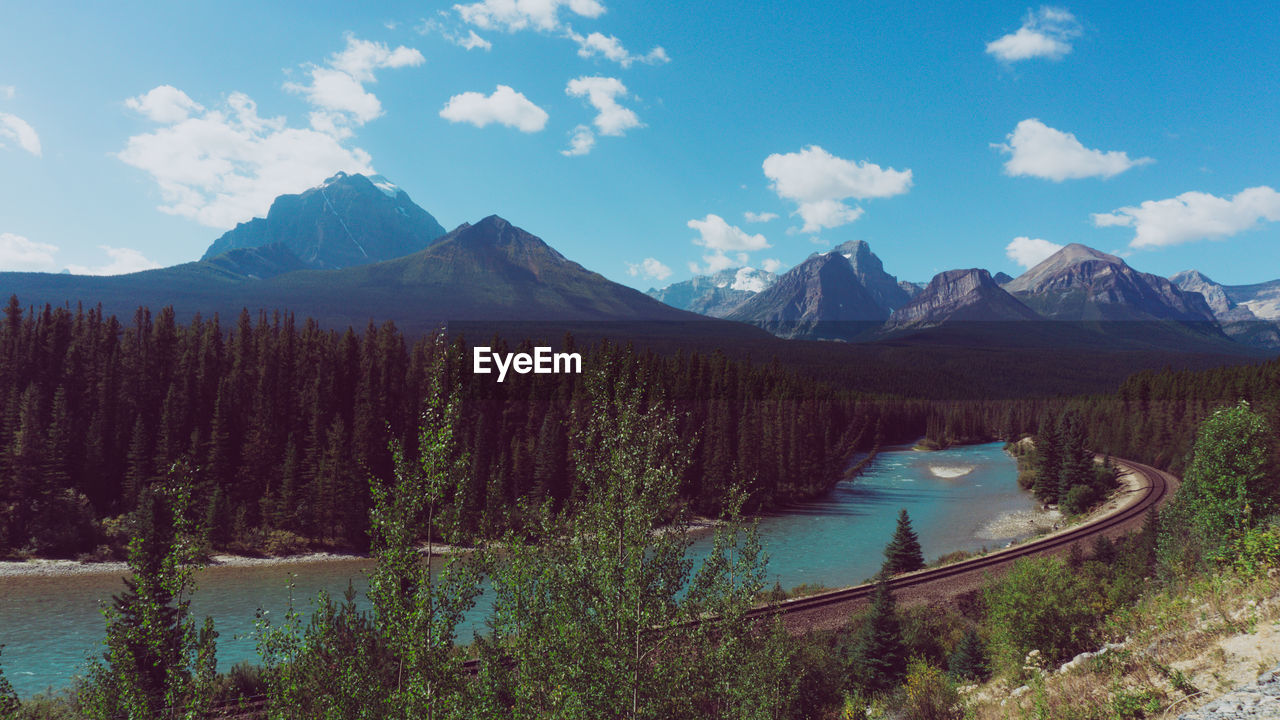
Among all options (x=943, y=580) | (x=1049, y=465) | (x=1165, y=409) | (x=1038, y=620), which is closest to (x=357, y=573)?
(x=943, y=580)

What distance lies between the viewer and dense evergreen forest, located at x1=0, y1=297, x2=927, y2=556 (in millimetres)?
60156

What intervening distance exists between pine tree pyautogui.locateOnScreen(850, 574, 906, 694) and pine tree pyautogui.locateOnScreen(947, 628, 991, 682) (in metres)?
2.24

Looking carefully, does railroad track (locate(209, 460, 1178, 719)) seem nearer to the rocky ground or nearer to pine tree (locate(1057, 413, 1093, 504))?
pine tree (locate(1057, 413, 1093, 504))

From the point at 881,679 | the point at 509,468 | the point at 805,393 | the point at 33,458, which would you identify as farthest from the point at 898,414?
the point at 33,458

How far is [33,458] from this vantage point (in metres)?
59.7

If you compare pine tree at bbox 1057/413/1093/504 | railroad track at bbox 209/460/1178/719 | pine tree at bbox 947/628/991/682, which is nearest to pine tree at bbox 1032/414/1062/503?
pine tree at bbox 1057/413/1093/504

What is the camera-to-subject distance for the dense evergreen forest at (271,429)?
60.2m

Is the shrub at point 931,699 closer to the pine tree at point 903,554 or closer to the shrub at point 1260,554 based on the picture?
the shrub at point 1260,554

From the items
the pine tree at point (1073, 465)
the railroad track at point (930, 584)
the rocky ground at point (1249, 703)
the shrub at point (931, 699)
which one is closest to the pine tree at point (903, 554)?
the railroad track at point (930, 584)

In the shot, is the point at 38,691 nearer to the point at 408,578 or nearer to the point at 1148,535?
the point at 408,578

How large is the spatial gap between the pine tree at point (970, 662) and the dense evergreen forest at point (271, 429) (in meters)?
31.5

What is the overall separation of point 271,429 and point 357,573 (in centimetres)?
2831

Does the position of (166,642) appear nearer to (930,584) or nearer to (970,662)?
(970,662)

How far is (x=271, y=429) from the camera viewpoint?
2867 inches
